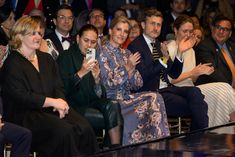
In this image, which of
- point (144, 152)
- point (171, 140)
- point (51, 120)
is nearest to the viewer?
point (144, 152)

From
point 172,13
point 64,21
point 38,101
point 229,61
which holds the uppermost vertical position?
point 172,13

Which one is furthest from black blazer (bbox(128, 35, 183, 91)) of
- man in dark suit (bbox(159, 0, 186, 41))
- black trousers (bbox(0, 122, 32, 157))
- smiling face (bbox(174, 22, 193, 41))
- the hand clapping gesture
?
black trousers (bbox(0, 122, 32, 157))

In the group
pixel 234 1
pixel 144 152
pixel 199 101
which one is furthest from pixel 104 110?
pixel 234 1

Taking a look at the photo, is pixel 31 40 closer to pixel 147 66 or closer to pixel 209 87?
pixel 147 66

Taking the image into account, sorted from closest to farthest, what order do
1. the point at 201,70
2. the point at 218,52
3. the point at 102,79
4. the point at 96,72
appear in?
the point at 96,72 < the point at 102,79 < the point at 201,70 < the point at 218,52

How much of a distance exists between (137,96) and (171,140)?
1432 millimetres

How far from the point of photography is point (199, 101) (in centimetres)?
645

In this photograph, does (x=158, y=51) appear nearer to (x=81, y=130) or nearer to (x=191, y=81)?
(x=191, y=81)

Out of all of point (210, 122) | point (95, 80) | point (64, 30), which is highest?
point (64, 30)

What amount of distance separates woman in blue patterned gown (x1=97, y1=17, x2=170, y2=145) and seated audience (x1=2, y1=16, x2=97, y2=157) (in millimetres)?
670

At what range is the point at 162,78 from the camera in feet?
22.1

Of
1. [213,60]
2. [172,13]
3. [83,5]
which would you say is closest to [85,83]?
[213,60]

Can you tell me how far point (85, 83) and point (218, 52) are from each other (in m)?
1.81

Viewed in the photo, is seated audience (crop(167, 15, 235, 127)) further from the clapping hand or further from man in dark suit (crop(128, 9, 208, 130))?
the clapping hand
